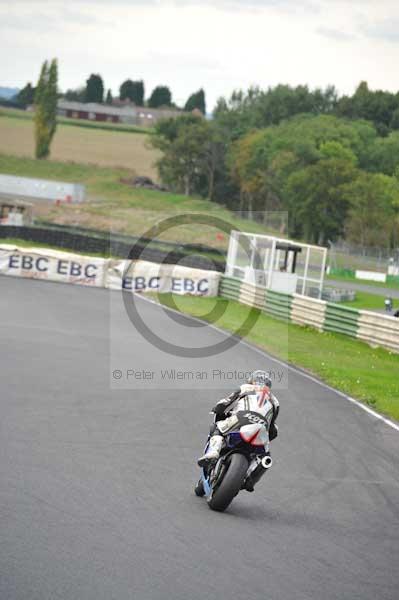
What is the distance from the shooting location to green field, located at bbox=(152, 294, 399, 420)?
19217 millimetres

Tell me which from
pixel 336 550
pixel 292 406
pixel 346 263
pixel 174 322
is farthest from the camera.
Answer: pixel 346 263

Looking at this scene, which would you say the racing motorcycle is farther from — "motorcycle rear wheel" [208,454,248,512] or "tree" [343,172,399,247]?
"tree" [343,172,399,247]

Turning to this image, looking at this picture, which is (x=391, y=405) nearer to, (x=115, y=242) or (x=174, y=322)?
(x=174, y=322)

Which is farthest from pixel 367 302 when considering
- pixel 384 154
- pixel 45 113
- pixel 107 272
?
pixel 45 113

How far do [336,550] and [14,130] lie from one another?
12827 cm

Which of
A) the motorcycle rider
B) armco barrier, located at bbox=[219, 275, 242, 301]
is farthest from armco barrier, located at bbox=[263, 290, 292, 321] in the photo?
the motorcycle rider

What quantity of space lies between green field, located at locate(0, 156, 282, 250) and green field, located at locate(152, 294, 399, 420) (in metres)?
41.6

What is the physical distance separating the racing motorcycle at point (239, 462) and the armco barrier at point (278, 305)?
70.5 feet

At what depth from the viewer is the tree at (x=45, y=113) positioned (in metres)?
119

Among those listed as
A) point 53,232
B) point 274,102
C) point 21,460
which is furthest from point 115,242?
point 274,102

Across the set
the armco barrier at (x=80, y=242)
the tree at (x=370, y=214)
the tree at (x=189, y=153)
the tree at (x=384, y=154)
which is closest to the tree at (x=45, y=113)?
the tree at (x=189, y=153)

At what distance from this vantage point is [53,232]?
52.1 meters

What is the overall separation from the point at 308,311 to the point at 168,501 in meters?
20.7

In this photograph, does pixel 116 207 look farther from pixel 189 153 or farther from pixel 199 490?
pixel 199 490
